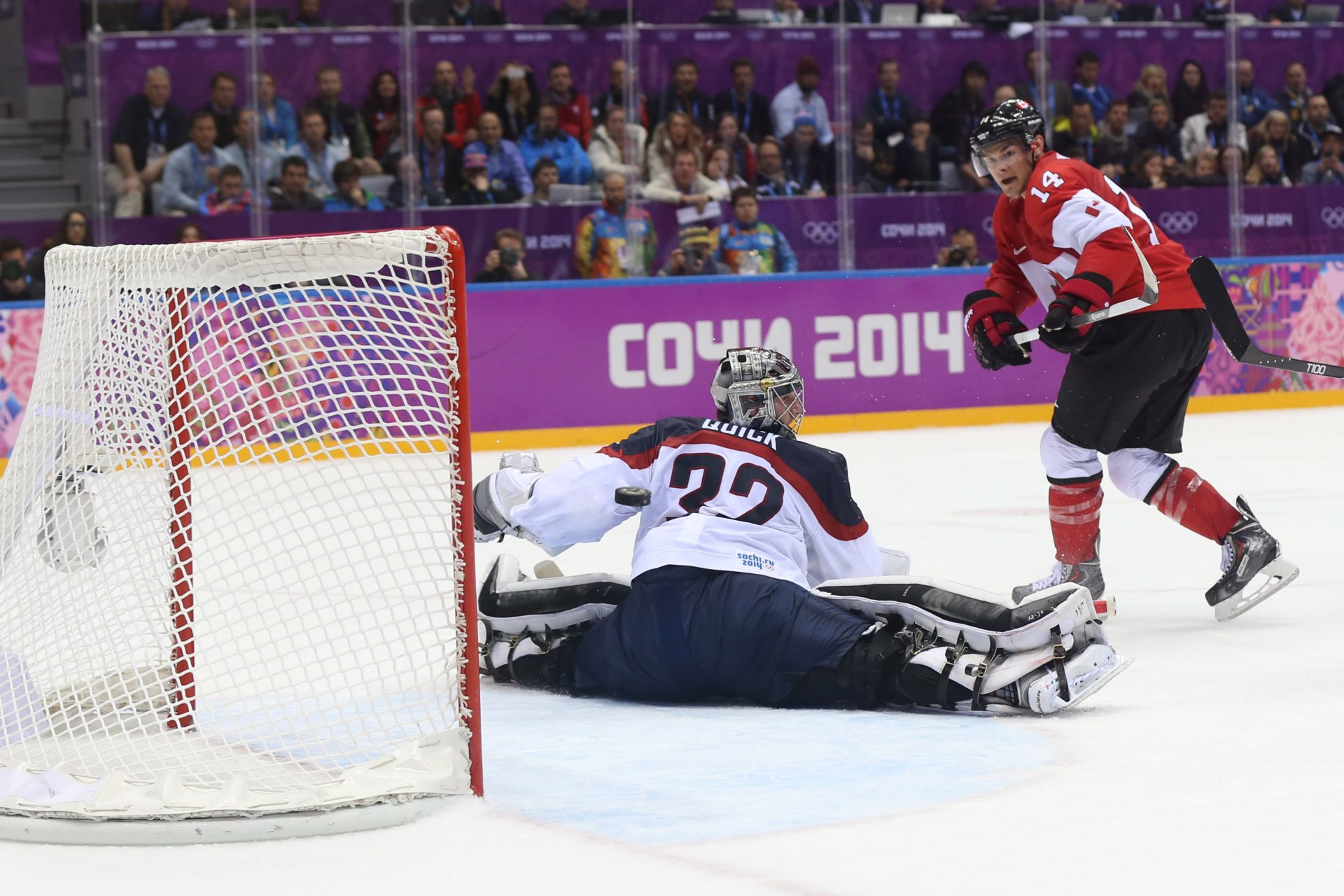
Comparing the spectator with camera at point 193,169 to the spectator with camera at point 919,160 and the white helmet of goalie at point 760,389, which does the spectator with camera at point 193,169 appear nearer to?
the spectator with camera at point 919,160

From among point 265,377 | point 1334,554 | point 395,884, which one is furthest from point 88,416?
point 1334,554

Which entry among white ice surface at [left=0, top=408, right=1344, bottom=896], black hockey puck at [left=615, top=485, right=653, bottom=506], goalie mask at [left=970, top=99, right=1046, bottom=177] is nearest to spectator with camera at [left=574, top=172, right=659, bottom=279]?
goalie mask at [left=970, top=99, right=1046, bottom=177]

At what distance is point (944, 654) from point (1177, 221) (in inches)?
328

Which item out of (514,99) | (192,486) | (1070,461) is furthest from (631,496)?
(514,99)

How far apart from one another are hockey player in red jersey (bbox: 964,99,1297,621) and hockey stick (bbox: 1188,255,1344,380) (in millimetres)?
87

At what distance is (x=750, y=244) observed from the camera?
32.9 ft

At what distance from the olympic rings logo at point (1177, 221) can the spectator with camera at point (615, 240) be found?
3294mm

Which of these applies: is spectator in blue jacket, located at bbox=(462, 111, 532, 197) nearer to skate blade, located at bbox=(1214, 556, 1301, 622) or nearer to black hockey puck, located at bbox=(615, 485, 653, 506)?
skate blade, located at bbox=(1214, 556, 1301, 622)

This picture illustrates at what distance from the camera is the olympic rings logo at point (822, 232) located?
33.8 ft

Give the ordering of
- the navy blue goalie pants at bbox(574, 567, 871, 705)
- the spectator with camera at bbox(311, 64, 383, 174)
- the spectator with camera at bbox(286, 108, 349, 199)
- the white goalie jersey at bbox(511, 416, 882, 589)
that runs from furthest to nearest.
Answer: the spectator with camera at bbox(311, 64, 383, 174), the spectator with camera at bbox(286, 108, 349, 199), the white goalie jersey at bbox(511, 416, 882, 589), the navy blue goalie pants at bbox(574, 567, 871, 705)

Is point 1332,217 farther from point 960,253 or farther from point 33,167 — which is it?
point 33,167

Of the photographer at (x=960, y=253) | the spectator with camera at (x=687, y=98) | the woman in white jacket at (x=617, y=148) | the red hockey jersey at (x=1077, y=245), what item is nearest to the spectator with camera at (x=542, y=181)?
the woman in white jacket at (x=617, y=148)

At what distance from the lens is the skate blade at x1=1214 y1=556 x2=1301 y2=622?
4.51 m

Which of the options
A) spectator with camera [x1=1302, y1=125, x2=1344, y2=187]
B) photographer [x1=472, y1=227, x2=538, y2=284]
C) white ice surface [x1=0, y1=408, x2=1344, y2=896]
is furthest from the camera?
spectator with camera [x1=1302, y1=125, x2=1344, y2=187]
